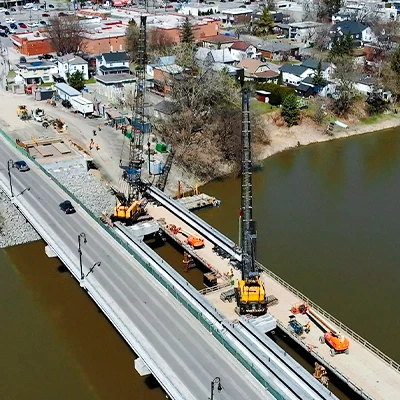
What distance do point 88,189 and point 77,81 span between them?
23275mm

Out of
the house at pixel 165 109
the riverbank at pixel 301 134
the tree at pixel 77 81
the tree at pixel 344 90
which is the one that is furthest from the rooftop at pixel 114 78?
the tree at pixel 344 90

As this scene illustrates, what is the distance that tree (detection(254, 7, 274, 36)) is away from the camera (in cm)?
8662

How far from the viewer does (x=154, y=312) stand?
23141 mm

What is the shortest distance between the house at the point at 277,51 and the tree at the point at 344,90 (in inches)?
744

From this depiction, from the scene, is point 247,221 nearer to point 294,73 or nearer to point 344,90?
point 344,90

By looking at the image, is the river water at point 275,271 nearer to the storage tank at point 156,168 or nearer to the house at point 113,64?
the storage tank at point 156,168

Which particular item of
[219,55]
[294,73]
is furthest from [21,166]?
[219,55]

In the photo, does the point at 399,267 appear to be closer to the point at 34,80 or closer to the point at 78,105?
the point at 78,105

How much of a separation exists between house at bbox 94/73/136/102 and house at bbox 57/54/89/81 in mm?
2921

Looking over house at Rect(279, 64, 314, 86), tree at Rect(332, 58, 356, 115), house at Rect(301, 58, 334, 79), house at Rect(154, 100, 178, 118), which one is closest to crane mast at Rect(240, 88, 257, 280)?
house at Rect(154, 100, 178, 118)

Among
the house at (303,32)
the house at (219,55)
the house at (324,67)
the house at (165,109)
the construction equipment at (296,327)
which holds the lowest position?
the construction equipment at (296,327)

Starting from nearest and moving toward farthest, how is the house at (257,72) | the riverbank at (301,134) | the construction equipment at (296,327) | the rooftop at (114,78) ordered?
1. the construction equipment at (296,327)
2. the riverbank at (301,134)
3. the rooftop at (114,78)
4. the house at (257,72)

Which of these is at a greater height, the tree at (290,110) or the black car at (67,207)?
the tree at (290,110)

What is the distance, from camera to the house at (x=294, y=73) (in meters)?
60.9
